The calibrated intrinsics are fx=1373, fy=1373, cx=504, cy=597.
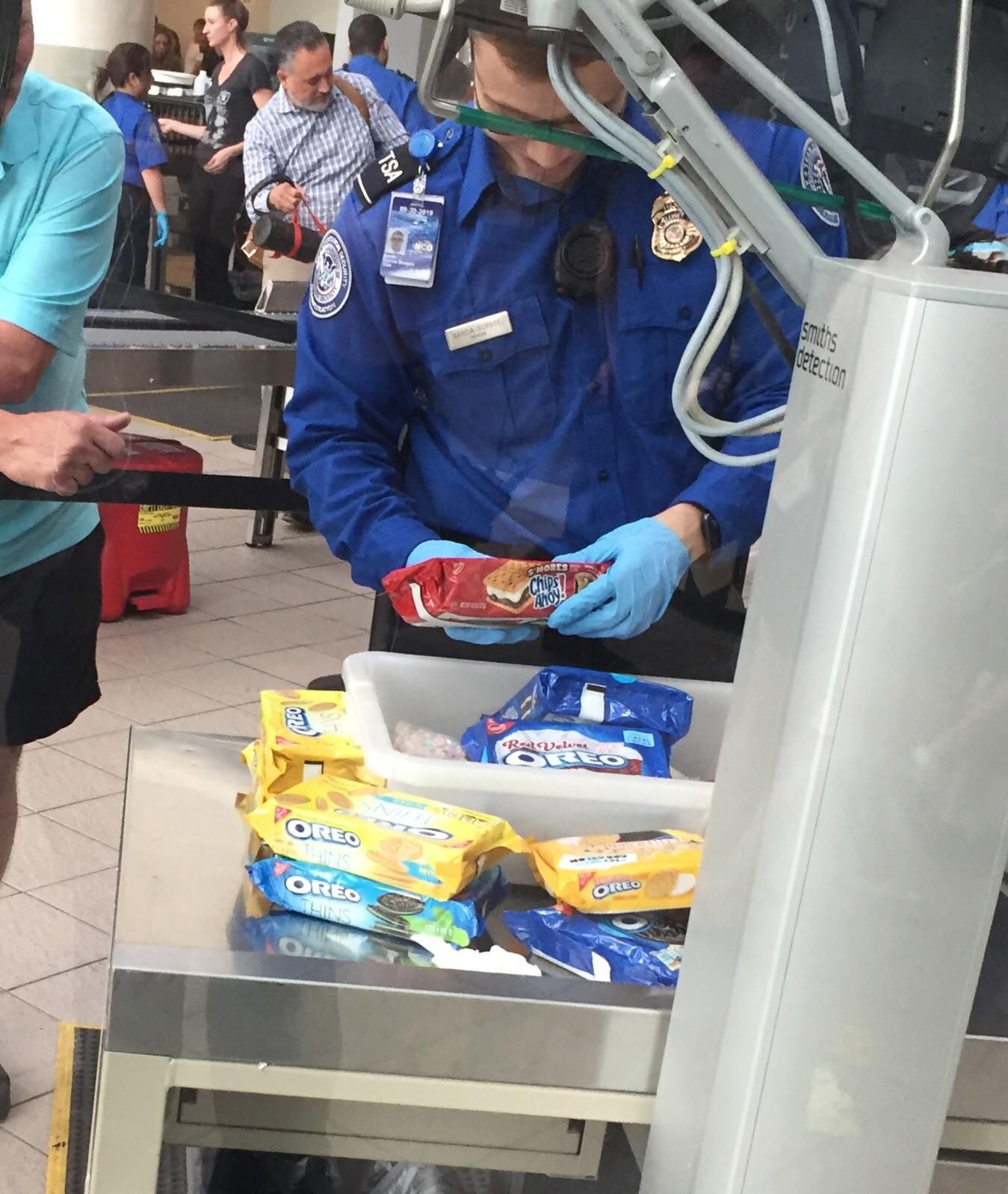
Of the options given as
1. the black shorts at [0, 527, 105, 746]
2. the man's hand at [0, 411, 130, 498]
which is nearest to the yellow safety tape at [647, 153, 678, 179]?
the man's hand at [0, 411, 130, 498]

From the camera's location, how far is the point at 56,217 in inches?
35.7

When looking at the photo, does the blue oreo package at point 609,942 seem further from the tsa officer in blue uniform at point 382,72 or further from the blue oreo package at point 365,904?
the tsa officer in blue uniform at point 382,72

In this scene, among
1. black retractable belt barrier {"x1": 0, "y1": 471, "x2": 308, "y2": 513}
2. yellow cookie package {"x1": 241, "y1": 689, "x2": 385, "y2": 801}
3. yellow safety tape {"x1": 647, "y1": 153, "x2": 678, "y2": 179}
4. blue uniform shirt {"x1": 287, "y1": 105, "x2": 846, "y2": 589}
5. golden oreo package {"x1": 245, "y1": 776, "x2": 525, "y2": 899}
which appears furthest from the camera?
black retractable belt barrier {"x1": 0, "y1": 471, "x2": 308, "y2": 513}

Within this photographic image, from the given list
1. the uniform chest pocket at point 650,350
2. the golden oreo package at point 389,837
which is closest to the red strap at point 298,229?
the uniform chest pocket at point 650,350

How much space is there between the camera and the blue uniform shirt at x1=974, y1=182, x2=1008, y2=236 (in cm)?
74

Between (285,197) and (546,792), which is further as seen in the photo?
(285,197)

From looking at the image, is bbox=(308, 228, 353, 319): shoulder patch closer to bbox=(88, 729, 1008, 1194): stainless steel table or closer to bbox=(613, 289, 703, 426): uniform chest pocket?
bbox=(613, 289, 703, 426): uniform chest pocket

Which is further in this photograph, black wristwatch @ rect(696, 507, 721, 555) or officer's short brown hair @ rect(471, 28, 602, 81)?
black wristwatch @ rect(696, 507, 721, 555)

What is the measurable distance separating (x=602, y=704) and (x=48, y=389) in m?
0.45

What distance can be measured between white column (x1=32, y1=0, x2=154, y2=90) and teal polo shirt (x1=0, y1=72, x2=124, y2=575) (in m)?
0.01

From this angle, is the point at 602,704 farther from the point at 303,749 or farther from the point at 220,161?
the point at 220,161

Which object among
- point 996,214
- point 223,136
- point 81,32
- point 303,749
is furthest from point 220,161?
point 996,214

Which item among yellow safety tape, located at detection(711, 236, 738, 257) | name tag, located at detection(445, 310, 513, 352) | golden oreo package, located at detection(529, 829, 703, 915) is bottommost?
golden oreo package, located at detection(529, 829, 703, 915)

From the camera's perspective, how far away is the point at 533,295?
0.99 m
